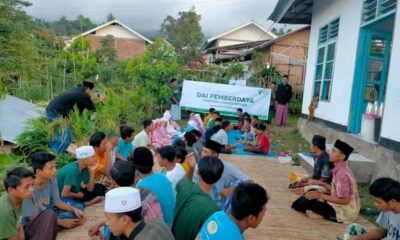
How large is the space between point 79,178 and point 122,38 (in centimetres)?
3395

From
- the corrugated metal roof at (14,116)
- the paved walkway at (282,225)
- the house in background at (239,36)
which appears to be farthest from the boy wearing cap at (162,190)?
the house in background at (239,36)

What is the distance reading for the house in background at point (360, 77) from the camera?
6.27 meters

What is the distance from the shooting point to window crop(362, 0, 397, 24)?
6.72m

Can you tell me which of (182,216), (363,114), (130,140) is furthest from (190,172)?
(363,114)

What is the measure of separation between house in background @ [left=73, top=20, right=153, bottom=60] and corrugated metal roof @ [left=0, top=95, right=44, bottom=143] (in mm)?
27634

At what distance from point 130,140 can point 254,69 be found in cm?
1397

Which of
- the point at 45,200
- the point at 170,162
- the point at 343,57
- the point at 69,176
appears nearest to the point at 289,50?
the point at 343,57

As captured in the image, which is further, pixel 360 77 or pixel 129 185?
pixel 360 77

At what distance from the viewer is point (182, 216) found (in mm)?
2703

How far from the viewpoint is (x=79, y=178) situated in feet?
16.1

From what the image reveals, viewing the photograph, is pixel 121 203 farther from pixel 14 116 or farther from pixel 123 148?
pixel 14 116

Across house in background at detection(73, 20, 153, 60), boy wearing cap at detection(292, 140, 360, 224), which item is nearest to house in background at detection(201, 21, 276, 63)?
house in background at detection(73, 20, 153, 60)

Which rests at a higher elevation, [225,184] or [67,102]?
[67,102]

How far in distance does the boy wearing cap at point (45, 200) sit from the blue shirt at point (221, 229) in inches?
79.2
